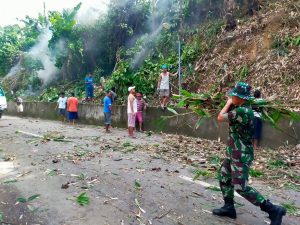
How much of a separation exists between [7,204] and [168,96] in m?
9.26

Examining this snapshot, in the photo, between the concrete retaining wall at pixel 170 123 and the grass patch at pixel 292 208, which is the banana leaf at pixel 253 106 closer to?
the grass patch at pixel 292 208

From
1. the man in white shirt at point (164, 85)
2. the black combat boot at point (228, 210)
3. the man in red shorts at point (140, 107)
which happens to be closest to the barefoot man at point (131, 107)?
the man in red shorts at point (140, 107)

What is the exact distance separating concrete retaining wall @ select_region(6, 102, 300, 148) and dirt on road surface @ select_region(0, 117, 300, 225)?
3.80ft

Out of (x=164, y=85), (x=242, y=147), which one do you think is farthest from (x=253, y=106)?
(x=164, y=85)

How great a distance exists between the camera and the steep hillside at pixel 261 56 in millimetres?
10727

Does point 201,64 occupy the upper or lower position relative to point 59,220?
upper

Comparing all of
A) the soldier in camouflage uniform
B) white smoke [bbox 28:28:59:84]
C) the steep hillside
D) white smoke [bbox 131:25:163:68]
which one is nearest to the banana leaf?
the soldier in camouflage uniform

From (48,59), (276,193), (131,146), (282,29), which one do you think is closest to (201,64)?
(282,29)

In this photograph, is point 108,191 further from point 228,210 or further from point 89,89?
point 89,89

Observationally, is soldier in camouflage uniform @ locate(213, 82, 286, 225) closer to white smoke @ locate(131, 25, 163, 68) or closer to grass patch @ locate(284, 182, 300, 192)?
grass patch @ locate(284, 182, 300, 192)

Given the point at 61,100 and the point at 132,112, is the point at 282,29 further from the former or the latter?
the point at 61,100

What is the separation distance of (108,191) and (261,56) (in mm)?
8693

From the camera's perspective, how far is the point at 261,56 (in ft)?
39.3

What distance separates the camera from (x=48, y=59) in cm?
2598
